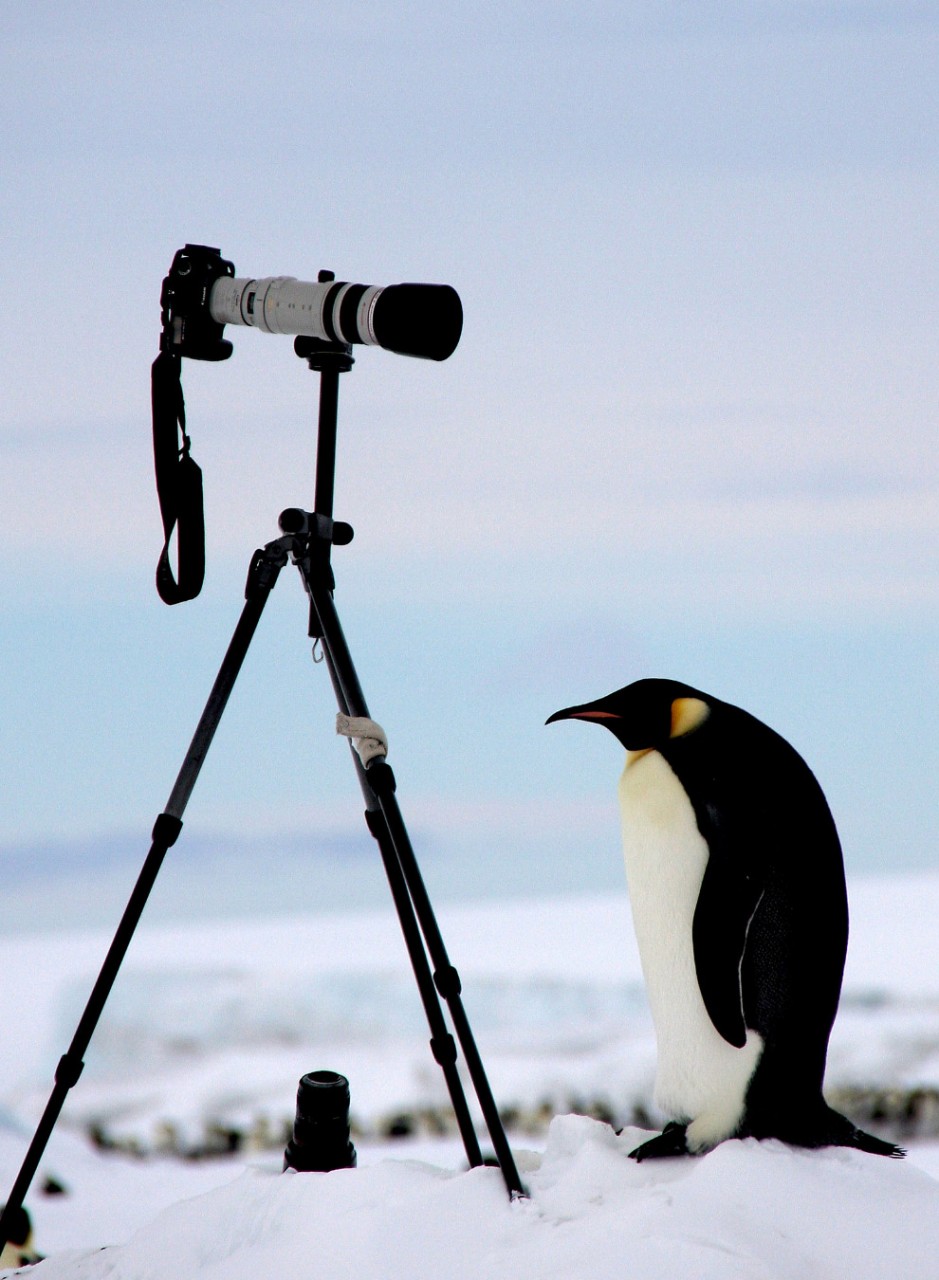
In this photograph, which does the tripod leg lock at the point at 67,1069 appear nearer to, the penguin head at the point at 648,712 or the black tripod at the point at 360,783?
the black tripod at the point at 360,783

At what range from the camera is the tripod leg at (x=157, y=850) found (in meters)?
1.37

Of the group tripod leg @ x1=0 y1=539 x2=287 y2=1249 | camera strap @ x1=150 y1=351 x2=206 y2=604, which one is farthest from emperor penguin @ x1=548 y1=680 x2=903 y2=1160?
camera strap @ x1=150 y1=351 x2=206 y2=604

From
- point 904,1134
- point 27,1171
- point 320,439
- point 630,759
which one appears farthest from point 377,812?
point 904,1134

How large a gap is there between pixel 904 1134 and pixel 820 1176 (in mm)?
909

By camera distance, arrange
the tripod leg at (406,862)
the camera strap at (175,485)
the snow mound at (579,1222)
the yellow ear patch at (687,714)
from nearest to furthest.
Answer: the snow mound at (579,1222) < the tripod leg at (406,862) < the yellow ear patch at (687,714) < the camera strap at (175,485)

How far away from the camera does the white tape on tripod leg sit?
1.36 metres

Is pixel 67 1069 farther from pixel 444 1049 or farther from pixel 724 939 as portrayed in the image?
pixel 724 939

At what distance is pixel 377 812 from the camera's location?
142cm

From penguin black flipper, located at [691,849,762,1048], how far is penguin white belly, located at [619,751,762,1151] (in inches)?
0.7

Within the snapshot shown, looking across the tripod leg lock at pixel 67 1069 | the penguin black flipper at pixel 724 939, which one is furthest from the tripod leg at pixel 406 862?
the tripod leg lock at pixel 67 1069

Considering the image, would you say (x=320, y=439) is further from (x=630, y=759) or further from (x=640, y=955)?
(x=640, y=955)

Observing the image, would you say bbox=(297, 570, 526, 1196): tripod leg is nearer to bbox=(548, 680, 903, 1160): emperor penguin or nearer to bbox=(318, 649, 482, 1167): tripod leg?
bbox=(318, 649, 482, 1167): tripod leg

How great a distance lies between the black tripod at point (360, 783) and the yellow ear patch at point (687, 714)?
0.29 meters

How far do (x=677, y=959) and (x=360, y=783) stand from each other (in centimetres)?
36
